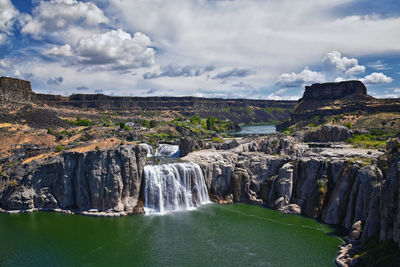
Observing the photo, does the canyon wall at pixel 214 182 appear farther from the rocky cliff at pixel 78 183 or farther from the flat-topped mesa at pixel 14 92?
the flat-topped mesa at pixel 14 92

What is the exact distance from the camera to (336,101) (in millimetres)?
163250

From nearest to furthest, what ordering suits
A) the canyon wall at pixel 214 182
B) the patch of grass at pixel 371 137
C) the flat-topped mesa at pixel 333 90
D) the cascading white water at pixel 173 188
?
the canyon wall at pixel 214 182 → the cascading white water at pixel 173 188 → the patch of grass at pixel 371 137 → the flat-topped mesa at pixel 333 90

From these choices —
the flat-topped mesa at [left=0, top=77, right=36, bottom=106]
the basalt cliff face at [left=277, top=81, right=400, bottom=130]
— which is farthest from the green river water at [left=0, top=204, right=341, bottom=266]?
the basalt cliff face at [left=277, top=81, right=400, bottom=130]

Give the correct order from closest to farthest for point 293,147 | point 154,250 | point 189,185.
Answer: point 154,250 → point 189,185 → point 293,147

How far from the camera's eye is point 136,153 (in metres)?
45.1

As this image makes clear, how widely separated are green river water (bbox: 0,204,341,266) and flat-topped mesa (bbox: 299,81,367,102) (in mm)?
142039

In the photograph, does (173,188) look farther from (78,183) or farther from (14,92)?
(14,92)

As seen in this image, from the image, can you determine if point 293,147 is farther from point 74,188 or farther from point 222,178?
point 74,188

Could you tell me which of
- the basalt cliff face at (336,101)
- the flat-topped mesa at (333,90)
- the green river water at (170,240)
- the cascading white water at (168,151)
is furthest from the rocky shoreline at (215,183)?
the flat-topped mesa at (333,90)

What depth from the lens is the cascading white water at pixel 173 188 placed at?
147 ft

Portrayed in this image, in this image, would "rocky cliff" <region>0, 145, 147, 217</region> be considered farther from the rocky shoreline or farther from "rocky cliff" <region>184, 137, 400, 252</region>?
"rocky cliff" <region>184, 137, 400, 252</region>

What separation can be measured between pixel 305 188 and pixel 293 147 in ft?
68.2

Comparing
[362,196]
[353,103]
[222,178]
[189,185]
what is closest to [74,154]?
[189,185]

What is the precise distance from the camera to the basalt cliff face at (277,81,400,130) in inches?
5300
